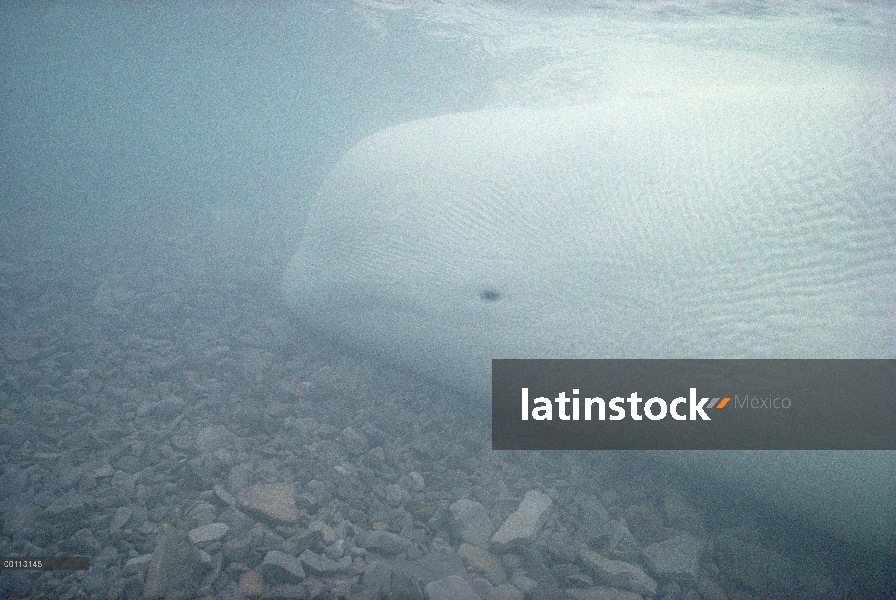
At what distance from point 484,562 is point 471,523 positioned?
0.38 ft

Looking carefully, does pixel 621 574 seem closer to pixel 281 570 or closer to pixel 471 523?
pixel 471 523

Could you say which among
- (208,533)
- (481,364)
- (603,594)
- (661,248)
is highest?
(661,248)

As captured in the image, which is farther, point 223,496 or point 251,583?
point 223,496

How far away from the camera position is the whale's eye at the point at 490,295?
1521 millimetres

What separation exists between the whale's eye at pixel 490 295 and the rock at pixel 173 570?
3.61 ft

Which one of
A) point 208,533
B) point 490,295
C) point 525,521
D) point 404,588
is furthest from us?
point 490,295

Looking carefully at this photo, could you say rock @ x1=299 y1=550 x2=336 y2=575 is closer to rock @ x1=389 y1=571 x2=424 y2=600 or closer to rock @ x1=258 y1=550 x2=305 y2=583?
rock @ x1=258 y1=550 x2=305 y2=583

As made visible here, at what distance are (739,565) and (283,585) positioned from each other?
1.22 m

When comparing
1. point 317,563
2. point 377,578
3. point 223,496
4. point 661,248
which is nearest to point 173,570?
point 223,496

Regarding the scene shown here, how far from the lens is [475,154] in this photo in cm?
178

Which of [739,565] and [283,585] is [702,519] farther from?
[283,585]

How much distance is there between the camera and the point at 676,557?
3.99ft

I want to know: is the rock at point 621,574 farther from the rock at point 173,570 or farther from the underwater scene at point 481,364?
the rock at point 173,570

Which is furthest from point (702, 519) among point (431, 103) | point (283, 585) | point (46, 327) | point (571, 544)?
point (431, 103)
